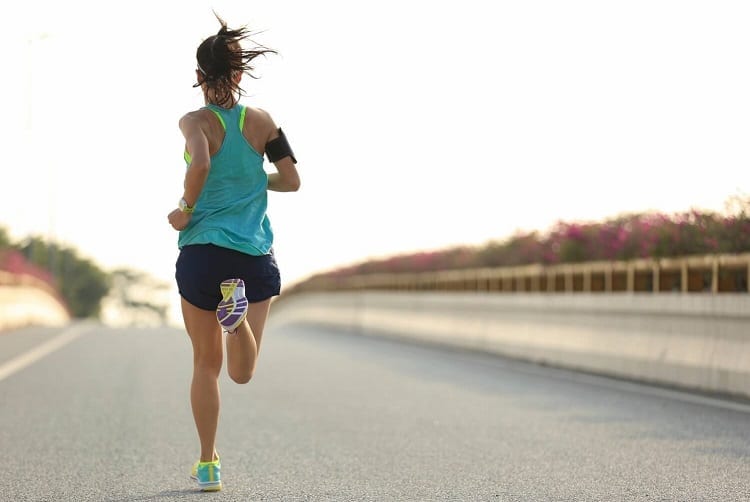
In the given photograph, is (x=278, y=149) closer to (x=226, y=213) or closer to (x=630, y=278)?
(x=226, y=213)

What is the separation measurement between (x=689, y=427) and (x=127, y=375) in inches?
277

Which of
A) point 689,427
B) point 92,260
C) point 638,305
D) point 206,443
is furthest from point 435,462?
point 92,260

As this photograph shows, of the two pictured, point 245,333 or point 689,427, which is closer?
point 245,333

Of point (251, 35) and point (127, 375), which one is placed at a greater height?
point (251, 35)

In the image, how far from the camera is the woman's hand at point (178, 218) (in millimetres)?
6254

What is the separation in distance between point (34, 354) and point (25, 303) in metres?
17.7

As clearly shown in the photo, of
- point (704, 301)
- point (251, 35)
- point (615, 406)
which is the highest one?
Result: point (251, 35)

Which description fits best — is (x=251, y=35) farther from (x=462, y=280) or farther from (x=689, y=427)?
(x=462, y=280)

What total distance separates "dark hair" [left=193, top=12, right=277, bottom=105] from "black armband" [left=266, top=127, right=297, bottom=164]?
0.30m

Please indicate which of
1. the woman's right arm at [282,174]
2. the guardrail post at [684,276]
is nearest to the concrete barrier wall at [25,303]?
the guardrail post at [684,276]

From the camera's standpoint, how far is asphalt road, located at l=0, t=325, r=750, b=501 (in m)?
6.93

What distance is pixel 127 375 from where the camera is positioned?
1461cm

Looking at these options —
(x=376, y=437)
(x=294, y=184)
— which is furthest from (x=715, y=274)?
(x=294, y=184)

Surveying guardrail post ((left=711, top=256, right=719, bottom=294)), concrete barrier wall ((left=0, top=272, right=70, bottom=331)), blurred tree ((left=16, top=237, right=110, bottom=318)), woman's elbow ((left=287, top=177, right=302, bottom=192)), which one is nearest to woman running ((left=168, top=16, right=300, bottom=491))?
woman's elbow ((left=287, top=177, right=302, bottom=192))
